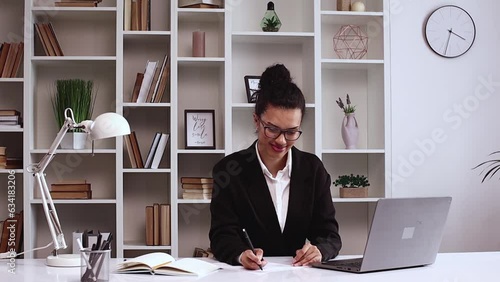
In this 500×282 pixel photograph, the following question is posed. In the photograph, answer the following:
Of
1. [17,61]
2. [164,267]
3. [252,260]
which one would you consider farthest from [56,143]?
[17,61]

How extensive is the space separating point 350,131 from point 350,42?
60 cm

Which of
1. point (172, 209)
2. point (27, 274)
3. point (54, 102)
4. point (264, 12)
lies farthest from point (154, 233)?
point (27, 274)

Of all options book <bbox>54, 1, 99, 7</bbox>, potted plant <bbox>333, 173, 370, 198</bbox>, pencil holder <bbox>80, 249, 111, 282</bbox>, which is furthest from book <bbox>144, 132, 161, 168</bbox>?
pencil holder <bbox>80, 249, 111, 282</bbox>

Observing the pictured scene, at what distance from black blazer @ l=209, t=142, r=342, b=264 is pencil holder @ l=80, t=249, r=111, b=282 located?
2.06 feet

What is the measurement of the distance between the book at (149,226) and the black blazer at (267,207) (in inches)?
56.1

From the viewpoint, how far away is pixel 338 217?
4348 millimetres

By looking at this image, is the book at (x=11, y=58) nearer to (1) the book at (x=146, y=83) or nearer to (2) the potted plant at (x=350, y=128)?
(1) the book at (x=146, y=83)

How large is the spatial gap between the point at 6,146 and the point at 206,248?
1.38 m

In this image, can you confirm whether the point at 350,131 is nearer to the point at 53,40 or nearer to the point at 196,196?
the point at 196,196

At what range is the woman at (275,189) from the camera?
256 cm

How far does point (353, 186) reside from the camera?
414 cm

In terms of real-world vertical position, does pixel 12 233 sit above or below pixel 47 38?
below

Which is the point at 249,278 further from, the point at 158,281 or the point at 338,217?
the point at 338,217

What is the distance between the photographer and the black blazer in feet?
8.52
